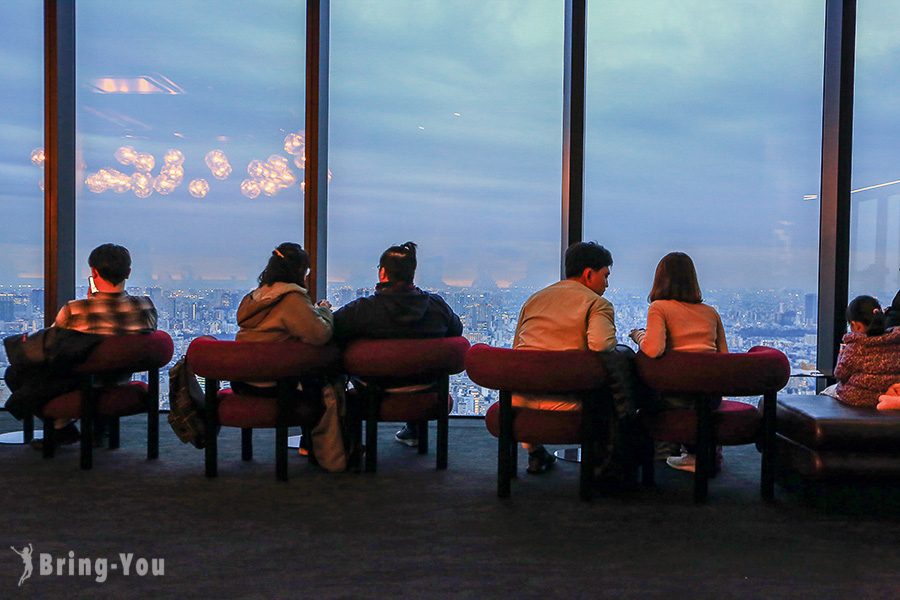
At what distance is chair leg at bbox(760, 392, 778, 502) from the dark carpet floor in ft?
0.28

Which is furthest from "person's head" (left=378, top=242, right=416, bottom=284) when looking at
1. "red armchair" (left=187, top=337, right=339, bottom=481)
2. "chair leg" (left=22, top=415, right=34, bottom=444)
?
"chair leg" (left=22, top=415, right=34, bottom=444)

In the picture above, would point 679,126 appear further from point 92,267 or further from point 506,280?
point 92,267

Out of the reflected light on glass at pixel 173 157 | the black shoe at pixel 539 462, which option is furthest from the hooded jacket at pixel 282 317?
the reflected light on glass at pixel 173 157

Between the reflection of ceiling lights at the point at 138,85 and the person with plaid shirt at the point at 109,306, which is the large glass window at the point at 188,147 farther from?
the person with plaid shirt at the point at 109,306

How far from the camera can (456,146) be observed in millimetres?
5457

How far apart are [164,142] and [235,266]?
3.66 feet

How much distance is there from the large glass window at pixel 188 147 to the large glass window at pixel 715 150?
94.9 inches

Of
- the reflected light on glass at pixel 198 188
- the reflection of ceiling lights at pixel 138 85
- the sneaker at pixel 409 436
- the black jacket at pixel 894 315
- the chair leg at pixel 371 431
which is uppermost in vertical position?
the reflection of ceiling lights at pixel 138 85

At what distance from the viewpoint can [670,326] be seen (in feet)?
11.5

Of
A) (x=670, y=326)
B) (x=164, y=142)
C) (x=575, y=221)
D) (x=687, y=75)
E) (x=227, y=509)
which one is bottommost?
(x=227, y=509)

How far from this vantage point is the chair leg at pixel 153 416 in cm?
408

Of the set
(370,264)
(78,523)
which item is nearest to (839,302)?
(370,264)

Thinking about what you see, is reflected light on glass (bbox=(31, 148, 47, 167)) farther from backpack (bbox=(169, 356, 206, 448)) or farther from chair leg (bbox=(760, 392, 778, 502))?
chair leg (bbox=(760, 392, 778, 502))

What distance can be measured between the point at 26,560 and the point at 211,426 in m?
1.27
